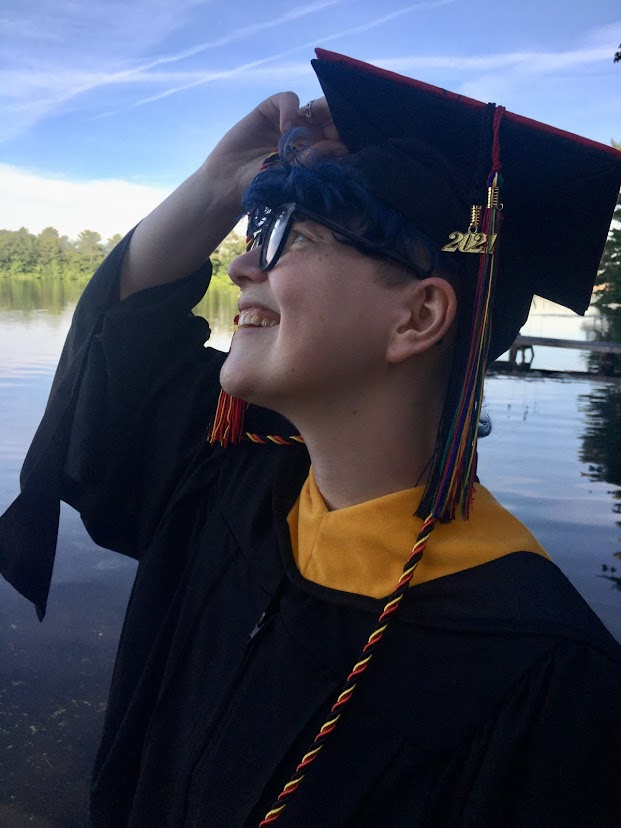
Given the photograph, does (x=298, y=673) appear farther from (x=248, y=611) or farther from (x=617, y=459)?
(x=617, y=459)

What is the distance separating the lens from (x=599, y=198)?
1499mm

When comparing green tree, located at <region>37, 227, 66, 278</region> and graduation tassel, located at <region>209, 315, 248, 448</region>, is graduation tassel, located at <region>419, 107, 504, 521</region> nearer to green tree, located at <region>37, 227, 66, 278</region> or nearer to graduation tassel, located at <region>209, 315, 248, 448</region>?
graduation tassel, located at <region>209, 315, 248, 448</region>

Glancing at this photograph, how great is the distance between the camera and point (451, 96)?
1.43 m

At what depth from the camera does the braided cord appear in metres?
1.26

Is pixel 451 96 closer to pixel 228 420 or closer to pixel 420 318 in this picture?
pixel 420 318

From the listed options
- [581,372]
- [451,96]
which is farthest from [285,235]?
[581,372]

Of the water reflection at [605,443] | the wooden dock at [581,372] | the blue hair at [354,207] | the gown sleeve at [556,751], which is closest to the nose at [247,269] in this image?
the blue hair at [354,207]

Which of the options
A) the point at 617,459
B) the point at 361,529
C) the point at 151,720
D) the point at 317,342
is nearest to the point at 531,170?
the point at 317,342

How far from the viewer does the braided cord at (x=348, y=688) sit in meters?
1.26

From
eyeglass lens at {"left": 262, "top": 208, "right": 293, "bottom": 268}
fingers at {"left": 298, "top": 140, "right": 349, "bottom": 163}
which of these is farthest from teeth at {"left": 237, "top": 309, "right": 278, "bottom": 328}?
fingers at {"left": 298, "top": 140, "right": 349, "bottom": 163}

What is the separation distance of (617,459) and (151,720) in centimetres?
873

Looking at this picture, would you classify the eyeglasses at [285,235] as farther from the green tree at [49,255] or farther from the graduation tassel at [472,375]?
the green tree at [49,255]

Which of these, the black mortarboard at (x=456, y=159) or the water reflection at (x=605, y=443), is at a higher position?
the black mortarboard at (x=456, y=159)

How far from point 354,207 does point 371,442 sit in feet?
1.57
